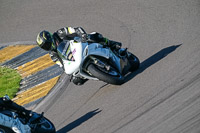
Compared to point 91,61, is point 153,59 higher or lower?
lower

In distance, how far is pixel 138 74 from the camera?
9695 millimetres

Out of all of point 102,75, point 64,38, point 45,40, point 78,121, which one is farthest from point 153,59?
point 45,40

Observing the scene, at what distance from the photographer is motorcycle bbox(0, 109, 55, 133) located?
7387 mm

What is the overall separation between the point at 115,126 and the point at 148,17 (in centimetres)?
494

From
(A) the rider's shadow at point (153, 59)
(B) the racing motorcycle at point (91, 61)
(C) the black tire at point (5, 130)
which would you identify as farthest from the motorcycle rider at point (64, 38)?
(C) the black tire at point (5, 130)

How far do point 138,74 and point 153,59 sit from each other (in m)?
0.66

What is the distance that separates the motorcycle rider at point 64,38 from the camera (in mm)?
9398

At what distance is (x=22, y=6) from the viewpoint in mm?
16062

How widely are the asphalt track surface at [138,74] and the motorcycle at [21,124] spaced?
2.44 ft

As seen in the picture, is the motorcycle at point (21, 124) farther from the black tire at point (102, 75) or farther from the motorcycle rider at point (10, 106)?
the black tire at point (102, 75)

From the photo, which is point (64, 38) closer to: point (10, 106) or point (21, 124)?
point (10, 106)

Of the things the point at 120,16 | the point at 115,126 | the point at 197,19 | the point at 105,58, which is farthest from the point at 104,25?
the point at 115,126

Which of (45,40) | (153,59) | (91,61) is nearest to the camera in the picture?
(91,61)

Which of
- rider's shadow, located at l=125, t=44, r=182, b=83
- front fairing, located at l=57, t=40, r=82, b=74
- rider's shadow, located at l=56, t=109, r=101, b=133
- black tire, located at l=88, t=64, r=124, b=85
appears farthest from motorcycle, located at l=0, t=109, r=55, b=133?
rider's shadow, located at l=125, t=44, r=182, b=83
